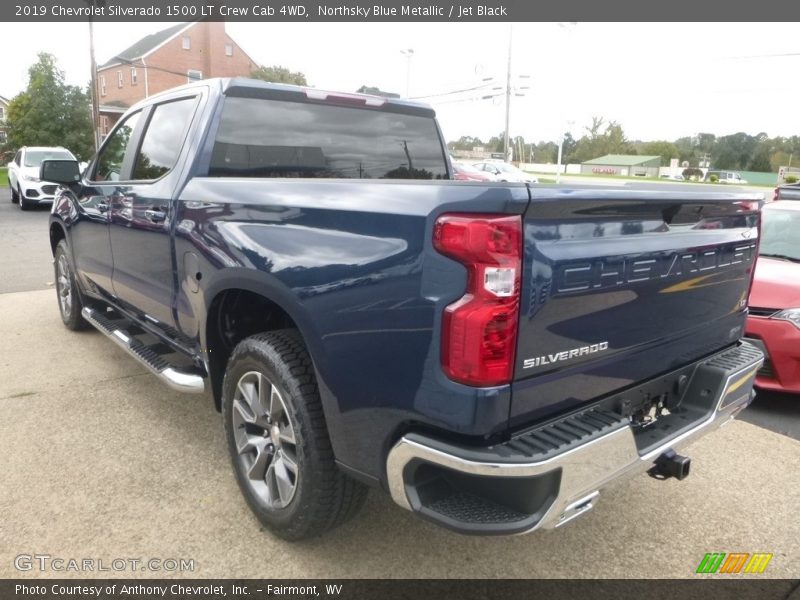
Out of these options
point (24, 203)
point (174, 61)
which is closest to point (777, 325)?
point (24, 203)

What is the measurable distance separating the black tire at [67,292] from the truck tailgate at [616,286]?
4574 mm

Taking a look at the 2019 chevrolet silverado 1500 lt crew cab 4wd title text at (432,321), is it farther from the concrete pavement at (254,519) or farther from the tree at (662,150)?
the tree at (662,150)

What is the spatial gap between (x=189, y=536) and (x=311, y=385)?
3.11ft

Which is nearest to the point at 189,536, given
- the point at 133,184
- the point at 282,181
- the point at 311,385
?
the point at 311,385

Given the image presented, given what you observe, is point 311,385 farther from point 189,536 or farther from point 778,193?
point 778,193

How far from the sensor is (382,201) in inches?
79.2

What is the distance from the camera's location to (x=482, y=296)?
1768 millimetres

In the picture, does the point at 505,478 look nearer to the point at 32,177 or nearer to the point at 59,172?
the point at 59,172

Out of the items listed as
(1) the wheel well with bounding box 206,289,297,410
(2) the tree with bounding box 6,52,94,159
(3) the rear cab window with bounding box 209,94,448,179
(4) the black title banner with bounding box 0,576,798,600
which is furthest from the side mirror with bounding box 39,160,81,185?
(2) the tree with bounding box 6,52,94,159

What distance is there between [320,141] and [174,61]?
1992 inches

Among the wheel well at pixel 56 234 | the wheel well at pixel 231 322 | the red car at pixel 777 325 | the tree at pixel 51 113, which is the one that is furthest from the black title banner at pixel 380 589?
the tree at pixel 51 113

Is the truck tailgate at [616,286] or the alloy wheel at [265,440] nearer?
the truck tailgate at [616,286]

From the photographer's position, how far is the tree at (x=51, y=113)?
43469 mm

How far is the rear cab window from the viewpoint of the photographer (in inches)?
128
